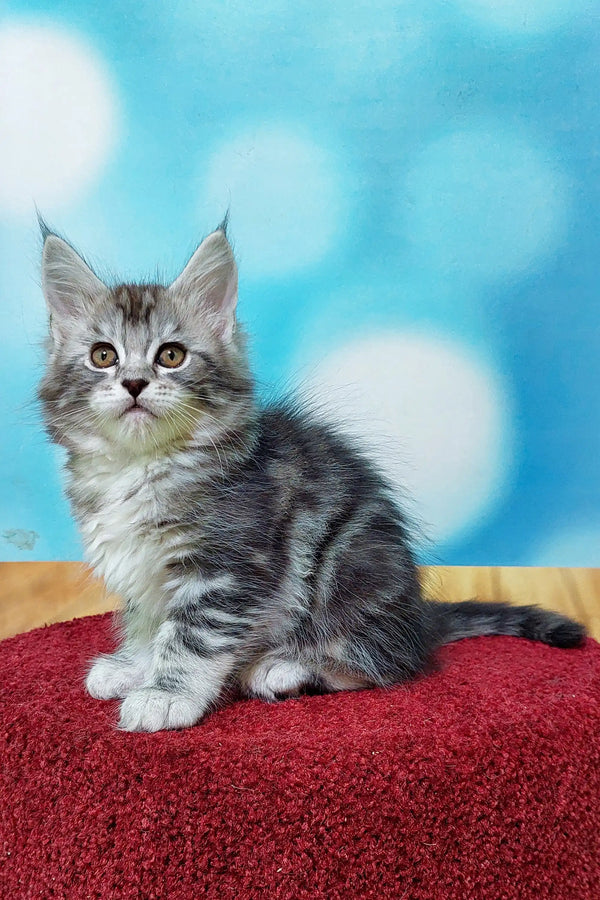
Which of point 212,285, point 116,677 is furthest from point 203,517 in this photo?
point 212,285

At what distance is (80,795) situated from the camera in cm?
134

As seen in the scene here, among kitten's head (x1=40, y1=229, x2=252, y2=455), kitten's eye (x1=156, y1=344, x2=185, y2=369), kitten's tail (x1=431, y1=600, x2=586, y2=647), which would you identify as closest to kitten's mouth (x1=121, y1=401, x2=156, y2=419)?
kitten's head (x1=40, y1=229, x2=252, y2=455)

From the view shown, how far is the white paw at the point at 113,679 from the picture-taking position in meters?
1.61

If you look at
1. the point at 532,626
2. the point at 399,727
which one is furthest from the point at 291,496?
the point at 532,626

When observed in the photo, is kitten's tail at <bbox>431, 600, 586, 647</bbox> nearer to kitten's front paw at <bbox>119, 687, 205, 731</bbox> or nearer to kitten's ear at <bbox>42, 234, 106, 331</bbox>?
kitten's front paw at <bbox>119, 687, 205, 731</bbox>

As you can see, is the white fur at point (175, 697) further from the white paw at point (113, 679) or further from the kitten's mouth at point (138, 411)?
the kitten's mouth at point (138, 411)

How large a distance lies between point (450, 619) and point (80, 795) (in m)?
1.09

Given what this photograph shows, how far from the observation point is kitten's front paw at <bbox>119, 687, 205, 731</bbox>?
140 cm

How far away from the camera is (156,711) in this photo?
1.40m

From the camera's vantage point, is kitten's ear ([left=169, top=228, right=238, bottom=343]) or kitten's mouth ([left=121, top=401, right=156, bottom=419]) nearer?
kitten's mouth ([left=121, top=401, right=156, bottom=419])

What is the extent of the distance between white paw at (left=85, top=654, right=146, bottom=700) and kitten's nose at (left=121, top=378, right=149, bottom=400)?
0.59 m

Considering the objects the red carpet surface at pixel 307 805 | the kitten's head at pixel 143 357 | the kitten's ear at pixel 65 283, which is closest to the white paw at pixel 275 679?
the red carpet surface at pixel 307 805

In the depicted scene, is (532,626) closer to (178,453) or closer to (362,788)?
(362,788)

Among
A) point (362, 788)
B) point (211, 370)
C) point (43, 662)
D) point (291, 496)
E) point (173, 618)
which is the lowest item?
point (43, 662)
